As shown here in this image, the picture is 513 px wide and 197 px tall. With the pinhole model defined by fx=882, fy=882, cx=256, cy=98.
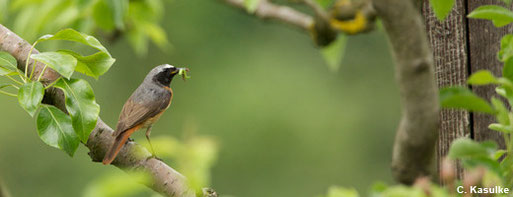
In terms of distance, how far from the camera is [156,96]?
2.32m

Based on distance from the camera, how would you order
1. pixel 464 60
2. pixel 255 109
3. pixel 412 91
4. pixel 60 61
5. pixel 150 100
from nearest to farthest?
pixel 60 61, pixel 412 91, pixel 464 60, pixel 150 100, pixel 255 109

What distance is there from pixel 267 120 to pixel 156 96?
10.0 m

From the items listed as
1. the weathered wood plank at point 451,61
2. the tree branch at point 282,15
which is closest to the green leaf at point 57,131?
the weathered wood plank at point 451,61

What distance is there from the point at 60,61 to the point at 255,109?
10625 millimetres

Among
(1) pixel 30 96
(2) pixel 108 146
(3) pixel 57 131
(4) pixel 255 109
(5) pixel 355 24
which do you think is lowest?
(4) pixel 255 109

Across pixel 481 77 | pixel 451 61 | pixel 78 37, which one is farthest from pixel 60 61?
pixel 451 61

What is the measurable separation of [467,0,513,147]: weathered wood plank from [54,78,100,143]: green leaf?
987 millimetres

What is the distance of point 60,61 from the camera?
159cm

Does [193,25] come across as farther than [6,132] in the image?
Yes

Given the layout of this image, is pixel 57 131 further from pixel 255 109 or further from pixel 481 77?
pixel 255 109

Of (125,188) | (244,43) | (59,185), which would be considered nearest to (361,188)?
(244,43)

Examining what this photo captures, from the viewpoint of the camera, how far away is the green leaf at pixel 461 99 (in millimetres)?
1342

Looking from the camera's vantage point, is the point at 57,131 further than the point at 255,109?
No

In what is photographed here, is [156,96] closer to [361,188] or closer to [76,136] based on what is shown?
[76,136]
